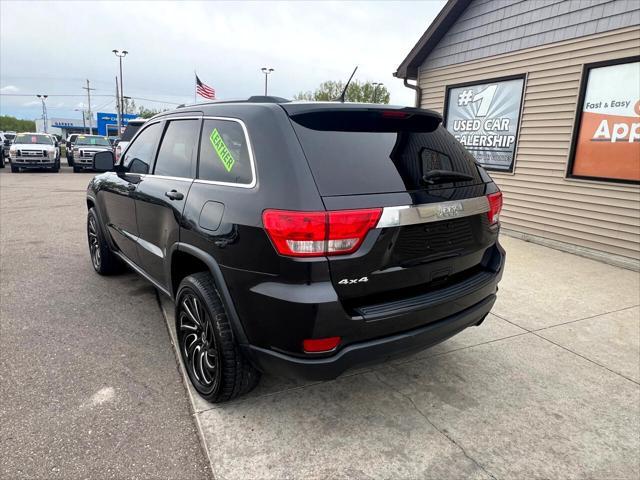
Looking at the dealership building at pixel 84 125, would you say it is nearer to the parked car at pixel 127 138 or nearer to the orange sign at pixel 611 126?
the parked car at pixel 127 138

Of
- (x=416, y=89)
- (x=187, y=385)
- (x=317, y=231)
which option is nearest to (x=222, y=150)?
(x=317, y=231)

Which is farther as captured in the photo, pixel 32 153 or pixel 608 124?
pixel 32 153

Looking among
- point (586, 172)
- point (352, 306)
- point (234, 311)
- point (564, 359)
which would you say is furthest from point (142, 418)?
point (586, 172)

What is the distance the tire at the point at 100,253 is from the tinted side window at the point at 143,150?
1.01 metres

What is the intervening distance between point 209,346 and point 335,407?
836mm

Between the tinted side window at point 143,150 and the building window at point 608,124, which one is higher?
the building window at point 608,124

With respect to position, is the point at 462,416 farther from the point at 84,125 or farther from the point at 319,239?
the point at 84,125

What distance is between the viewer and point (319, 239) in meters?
1.94

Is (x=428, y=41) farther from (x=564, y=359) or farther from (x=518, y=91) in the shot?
(x=564, y=359)

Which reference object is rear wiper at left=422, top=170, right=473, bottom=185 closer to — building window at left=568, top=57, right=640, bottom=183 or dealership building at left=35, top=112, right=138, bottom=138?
building window at left=568, top=57, right=640, bottom=183

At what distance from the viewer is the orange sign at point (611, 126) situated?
5703 millimetres

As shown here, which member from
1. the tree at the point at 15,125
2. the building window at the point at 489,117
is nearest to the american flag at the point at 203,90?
the building window at the point at 489,117

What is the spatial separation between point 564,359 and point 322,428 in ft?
6.62

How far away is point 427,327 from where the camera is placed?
7.57 ft
